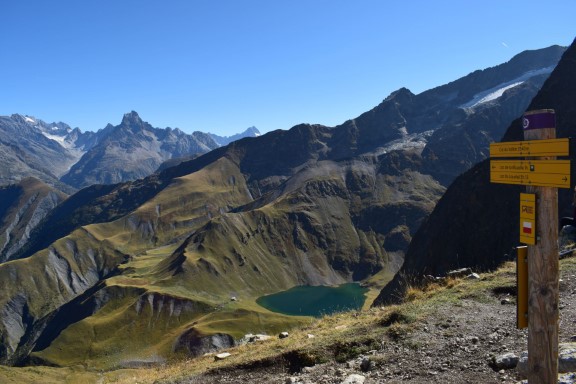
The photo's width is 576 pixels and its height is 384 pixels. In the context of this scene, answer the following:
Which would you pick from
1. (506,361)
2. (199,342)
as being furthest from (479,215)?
(506,361)

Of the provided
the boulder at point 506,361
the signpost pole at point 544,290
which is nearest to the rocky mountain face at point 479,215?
the boulder at point 506,361

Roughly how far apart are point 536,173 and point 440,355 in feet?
25.5

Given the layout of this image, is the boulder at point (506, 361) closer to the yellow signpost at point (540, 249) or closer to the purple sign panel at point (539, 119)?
the yellow signpost at point (540, 249)

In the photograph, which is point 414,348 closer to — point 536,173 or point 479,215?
point 536,173

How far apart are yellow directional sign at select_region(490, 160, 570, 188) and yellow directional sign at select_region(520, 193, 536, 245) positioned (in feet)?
0.87

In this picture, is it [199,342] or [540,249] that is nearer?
[540,249]

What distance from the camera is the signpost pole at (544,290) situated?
723 centimetres

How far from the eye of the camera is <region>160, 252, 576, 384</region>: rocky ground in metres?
12.0

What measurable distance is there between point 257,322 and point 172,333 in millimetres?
33546

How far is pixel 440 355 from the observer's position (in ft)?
42.5

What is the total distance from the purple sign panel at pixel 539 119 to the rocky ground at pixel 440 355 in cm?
708

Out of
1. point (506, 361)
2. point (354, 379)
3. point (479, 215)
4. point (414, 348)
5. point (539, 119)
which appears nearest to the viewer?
point (539, 119)

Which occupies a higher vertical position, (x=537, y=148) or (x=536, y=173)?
(x=537, y=148)

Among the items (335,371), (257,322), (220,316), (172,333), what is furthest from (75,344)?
(335,371)
